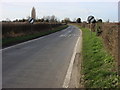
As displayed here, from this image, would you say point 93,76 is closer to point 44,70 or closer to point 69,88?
point 69,88

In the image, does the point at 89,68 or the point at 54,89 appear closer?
the point at 54,89

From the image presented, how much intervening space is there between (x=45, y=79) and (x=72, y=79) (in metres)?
0.87

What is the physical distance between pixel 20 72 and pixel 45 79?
1329mm

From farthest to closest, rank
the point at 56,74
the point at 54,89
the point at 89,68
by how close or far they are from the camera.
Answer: the point at 89,68
the point at 56,74
the point at 54,89

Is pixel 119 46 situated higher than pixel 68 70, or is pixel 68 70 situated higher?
pixel 119 46

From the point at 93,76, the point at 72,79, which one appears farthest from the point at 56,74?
the point at 93,76

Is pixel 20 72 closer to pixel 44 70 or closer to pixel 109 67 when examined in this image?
pixel 44 70

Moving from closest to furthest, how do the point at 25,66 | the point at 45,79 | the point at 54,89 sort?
the point at 54,89, the point at 45,79, the point at 25,66

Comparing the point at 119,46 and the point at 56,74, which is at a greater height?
the point at 119,46

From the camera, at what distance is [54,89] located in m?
6.82

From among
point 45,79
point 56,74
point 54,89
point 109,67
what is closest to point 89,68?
point 109,67

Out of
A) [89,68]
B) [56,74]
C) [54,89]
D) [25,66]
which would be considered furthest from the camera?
[25,66]

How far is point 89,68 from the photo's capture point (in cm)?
952

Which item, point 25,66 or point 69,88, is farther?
point 25,66
